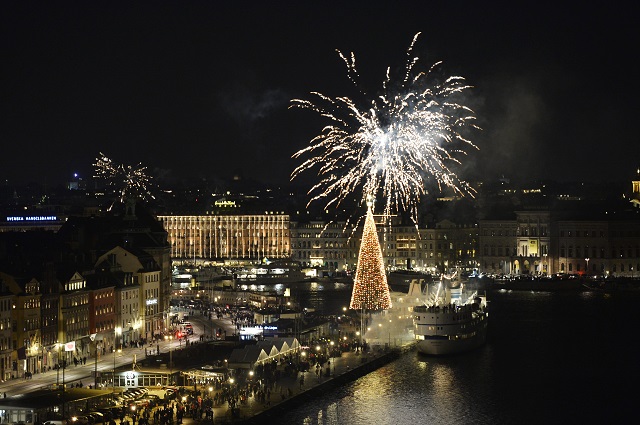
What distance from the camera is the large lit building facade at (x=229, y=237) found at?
88750 millimetres

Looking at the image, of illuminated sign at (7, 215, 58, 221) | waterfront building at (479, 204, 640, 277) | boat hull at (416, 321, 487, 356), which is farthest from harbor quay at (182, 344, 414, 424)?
waterfront building at (479, 204, 640, 277)

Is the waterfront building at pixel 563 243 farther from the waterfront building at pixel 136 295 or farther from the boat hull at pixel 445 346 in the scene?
the waterfront building at pixel 136 295

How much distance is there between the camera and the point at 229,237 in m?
91.4

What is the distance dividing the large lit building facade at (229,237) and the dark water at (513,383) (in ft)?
131

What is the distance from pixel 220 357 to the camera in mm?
33312

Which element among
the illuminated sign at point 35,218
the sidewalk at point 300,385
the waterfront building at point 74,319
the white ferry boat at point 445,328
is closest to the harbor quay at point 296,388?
the sidewalk at point 300,385

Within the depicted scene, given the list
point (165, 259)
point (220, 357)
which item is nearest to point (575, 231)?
point (165, 259)

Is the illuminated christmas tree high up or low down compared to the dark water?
up

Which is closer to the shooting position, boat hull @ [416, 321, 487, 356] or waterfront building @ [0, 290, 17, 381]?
waterfront building @ [0, 290, 17, 381]

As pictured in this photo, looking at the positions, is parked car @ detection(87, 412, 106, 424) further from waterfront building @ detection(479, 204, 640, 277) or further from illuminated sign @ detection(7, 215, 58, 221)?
waterfront building @ detection(479, 204, 640, 277)

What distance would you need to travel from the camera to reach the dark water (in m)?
30.4

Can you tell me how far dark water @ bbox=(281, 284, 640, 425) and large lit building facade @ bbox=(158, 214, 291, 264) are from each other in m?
40.0

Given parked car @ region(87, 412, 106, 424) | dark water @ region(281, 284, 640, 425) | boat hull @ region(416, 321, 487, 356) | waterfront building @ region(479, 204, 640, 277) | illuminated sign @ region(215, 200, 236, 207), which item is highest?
illuminated sign @ region(215, 200, 236, 207)

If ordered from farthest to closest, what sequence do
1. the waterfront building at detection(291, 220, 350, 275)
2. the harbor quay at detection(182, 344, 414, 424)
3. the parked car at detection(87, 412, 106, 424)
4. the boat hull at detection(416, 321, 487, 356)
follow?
the waterfront building at detection(291, 220, 350, 275), the boat hull at detection(416, 321, 487, 356), the harbor quay at detection(182, 344, 414, 424), the parked car at detection(87, 412, 106, 424)
